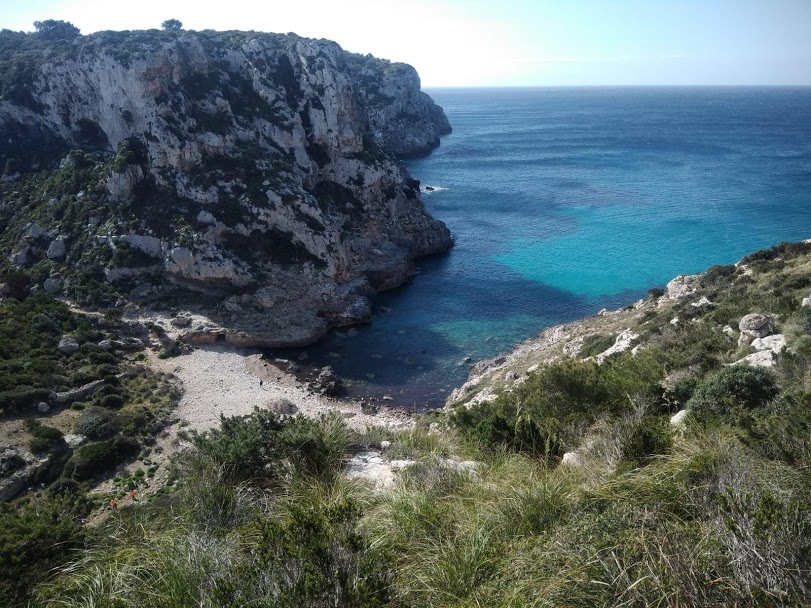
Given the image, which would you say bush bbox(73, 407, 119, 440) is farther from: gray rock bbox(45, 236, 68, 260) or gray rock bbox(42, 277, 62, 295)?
gray rock bbox(45, 236, 68, 260)

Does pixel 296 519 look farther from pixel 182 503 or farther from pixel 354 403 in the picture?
pixel 354 403

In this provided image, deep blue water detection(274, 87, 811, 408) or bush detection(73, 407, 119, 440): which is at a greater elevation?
deep blue water detection(274, 87, 811, 408)

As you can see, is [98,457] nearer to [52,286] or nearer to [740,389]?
[52,286]

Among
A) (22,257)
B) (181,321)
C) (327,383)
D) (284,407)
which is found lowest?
(327,383)

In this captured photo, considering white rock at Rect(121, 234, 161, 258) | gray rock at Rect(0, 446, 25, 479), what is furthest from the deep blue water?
gray rock at Rect(0, 446, 25, 479)

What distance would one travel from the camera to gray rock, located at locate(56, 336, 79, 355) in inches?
954

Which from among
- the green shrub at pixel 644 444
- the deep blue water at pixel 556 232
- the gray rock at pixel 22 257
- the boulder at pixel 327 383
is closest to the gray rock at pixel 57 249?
the gray rock at pixel 22 257

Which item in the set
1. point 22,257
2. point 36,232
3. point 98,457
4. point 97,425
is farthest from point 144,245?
point 98,457

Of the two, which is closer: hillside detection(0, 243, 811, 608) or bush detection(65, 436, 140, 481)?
hillside detection(0, 243, 811, 608)

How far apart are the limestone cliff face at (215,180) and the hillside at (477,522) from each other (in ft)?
75.5

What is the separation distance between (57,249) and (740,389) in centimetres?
3682

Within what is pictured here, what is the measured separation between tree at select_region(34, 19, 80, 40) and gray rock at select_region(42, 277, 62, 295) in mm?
37000

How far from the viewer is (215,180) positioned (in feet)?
112

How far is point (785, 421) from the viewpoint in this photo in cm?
563
